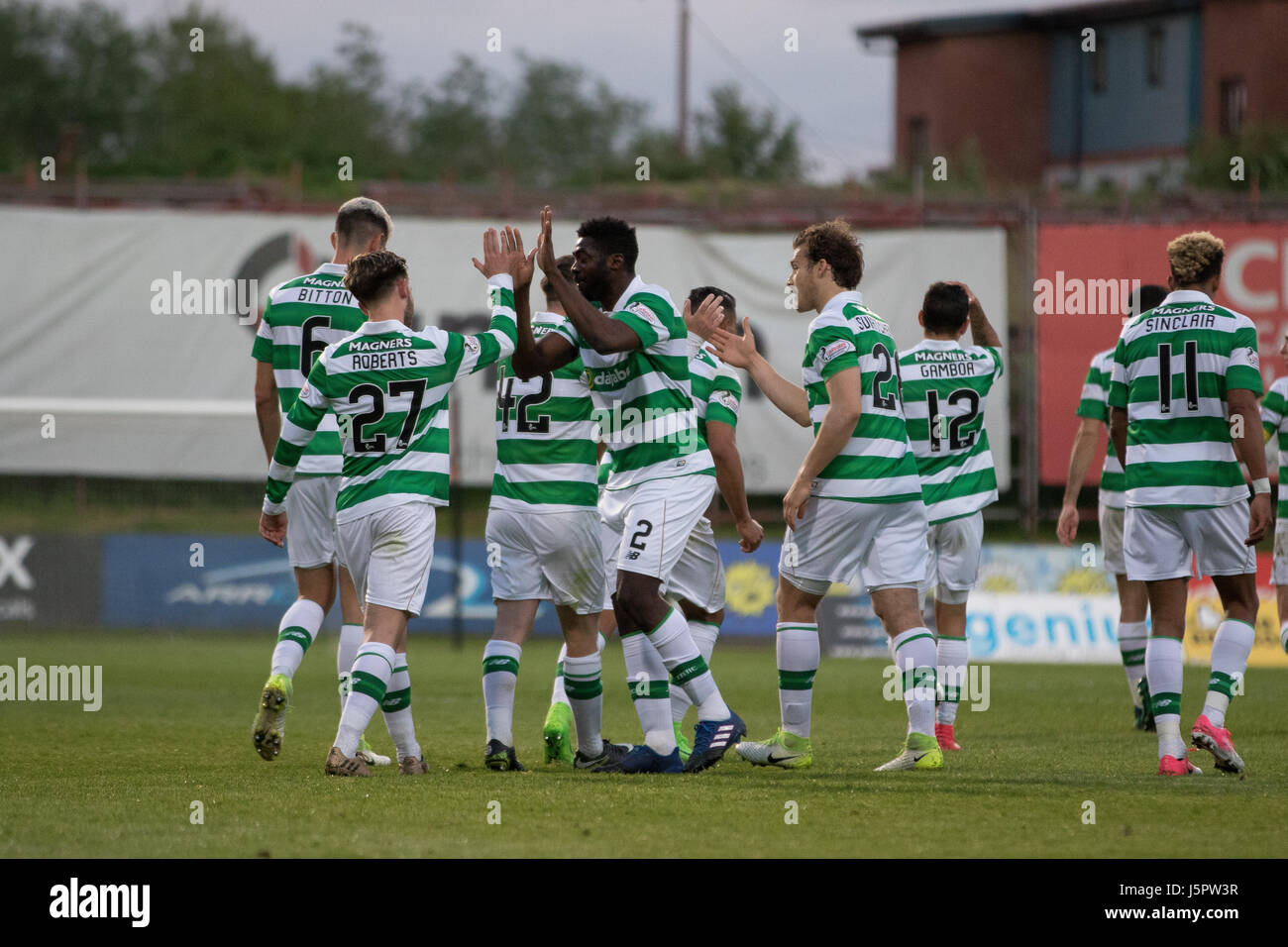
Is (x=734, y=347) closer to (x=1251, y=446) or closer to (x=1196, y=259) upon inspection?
(x=1196, y=259)

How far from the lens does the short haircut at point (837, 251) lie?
763 cm

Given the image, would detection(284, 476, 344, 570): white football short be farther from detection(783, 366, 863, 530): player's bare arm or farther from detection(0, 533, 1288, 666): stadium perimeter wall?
detection(0, 533, 1288, 666): stadium perimeter wall

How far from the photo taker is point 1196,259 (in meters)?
7.53

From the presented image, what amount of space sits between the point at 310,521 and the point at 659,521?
76.0 inches

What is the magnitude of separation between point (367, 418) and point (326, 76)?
169 ft

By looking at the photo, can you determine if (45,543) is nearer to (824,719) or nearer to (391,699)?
(824,719)

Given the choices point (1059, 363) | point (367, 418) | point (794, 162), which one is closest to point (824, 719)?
point (367, 418)

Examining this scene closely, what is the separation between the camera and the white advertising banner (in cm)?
2155

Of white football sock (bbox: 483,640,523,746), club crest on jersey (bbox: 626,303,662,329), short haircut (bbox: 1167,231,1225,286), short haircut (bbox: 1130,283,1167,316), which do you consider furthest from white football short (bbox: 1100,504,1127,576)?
white football sock (bbox: 483,640,523,746)

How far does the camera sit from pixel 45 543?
18.2 meters

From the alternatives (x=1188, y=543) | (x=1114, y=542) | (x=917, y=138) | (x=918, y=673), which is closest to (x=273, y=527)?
(x=918, y=673)

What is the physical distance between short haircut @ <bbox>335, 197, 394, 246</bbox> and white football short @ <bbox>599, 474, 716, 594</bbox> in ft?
6.26

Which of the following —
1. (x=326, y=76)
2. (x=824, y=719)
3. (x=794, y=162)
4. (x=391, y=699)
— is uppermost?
(x=326, y=76)

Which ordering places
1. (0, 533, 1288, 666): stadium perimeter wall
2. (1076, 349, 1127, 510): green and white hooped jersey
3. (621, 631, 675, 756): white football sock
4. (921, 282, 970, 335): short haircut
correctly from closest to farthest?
1. (621, 631, 675, 756): white football sock
2. (921, 282, 970, 335): short haircut
3. (1076, 349, 1127, 510): green and white hooped jersey
4. (0, 533, 1288, 666): stadium perimeter wall
